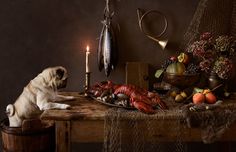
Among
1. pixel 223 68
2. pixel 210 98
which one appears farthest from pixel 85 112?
pixel 223 68

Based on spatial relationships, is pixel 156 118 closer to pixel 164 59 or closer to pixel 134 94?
pixel 134 94

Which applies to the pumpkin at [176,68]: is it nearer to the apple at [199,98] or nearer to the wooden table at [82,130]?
the apple at [199,98]

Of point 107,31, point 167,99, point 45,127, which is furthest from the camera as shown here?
point 107,31

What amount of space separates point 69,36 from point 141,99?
0.85m

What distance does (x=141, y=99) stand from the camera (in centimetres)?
223

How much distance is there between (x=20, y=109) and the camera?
7.70 ft

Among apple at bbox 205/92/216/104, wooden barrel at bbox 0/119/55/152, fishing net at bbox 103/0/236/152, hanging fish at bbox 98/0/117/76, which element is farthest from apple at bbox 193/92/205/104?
wooden barrel at bbox 0/119/55/152

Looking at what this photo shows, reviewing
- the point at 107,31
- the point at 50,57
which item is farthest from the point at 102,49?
the point at 50,57

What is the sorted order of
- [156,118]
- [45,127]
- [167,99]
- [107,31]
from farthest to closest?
[107,31] < [167,99] < [45,127] < [156,118]

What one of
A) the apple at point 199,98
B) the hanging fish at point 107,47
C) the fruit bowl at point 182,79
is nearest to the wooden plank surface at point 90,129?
the apple at point 199,98

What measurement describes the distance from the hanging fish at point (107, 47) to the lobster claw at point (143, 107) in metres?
0.56

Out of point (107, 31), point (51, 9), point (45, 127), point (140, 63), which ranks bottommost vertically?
point (45, 127)

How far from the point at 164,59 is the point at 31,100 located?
103 cm

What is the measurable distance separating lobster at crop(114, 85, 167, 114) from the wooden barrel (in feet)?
1.70
